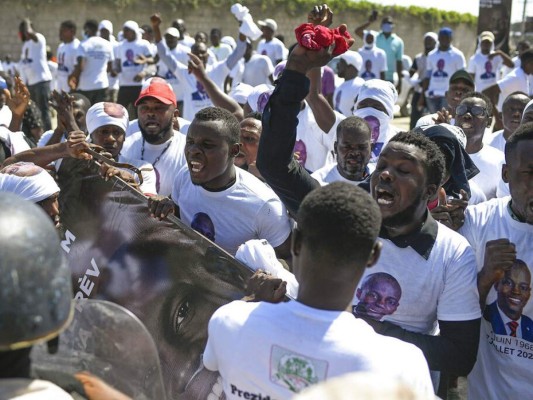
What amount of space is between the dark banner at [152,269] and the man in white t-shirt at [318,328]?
3.98 ft

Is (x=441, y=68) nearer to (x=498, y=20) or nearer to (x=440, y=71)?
(x=440, y=71)

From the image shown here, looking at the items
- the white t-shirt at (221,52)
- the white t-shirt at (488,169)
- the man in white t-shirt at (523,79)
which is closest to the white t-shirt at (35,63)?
the white t-shirt at (221,52)

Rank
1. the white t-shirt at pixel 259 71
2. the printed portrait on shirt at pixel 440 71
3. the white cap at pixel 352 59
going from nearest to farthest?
the white cap at pixel 352 59, the white t-shirt at pixel 259 71, the printed portrait on shirt at pixel 440 71

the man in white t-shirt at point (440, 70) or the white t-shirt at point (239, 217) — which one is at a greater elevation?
the white t-shirt at point (239, 217)

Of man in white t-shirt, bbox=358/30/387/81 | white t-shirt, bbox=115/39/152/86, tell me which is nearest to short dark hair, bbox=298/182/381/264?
white t-shirt, bbox=115/39/152/86

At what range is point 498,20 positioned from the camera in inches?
759

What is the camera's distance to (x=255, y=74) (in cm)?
1403

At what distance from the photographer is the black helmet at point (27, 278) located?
5.87ft

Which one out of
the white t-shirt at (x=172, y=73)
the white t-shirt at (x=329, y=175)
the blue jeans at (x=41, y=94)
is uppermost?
the white t-shirt at (x=329, y=175)

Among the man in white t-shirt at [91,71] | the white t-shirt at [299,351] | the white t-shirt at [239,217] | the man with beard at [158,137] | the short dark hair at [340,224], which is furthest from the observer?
the man in white t-shirt at [91,71]

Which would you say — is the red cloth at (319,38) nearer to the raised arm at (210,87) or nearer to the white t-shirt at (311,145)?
the white t-shirt at (311,145)

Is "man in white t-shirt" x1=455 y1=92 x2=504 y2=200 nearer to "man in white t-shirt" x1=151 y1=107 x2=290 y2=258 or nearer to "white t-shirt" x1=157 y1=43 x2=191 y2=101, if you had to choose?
"man in white t-shirt" x1=151 y1=107 x2=290 y2=258

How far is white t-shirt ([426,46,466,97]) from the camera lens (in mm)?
14560

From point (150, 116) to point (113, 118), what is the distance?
13.0 inches
